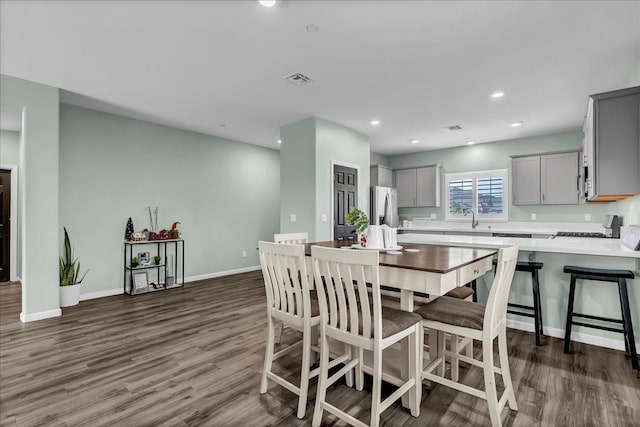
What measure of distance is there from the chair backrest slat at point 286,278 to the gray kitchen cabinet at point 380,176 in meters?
4.92

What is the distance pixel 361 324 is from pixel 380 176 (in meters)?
5.32

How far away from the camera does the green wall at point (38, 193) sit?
11.3 feet

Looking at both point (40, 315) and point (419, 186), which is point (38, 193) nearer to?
point (40, 315)

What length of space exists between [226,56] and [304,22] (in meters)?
0.91

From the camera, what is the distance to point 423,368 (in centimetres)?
210

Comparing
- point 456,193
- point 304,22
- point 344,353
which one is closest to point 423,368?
point 344,353

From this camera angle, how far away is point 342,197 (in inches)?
203

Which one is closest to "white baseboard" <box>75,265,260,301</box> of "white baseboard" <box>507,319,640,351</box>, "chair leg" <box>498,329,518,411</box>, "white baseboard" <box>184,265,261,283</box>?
"white baseboard" <box>184,265,261,283</box>

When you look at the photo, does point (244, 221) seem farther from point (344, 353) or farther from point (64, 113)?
point (344, 353)

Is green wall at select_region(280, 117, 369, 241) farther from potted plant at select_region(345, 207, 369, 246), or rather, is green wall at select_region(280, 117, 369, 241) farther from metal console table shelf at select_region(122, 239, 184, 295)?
potted plant at select_region(345, 207, 369, 246)

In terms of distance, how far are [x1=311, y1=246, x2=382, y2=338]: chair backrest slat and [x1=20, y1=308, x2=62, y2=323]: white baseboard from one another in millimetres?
3599

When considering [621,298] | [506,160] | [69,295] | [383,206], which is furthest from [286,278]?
[506,160]

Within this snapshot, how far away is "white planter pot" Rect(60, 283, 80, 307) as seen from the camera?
399 centimetres

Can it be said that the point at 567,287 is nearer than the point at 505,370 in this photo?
No
